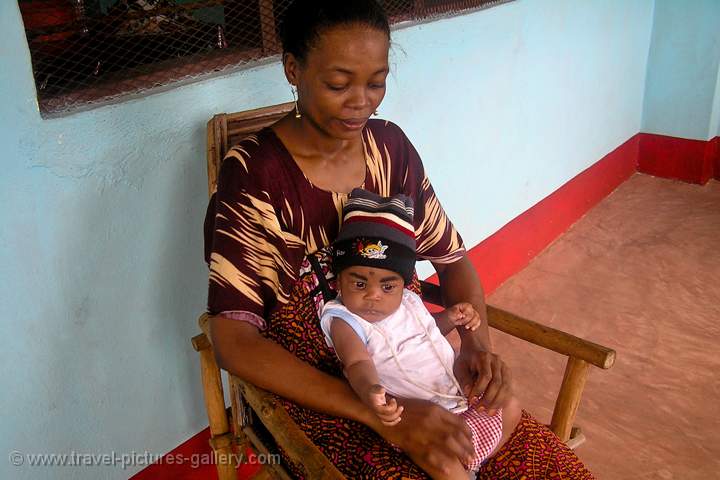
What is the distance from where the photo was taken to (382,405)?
1318 mm

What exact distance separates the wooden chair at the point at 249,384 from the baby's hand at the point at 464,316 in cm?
19

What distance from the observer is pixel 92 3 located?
5.58 feet

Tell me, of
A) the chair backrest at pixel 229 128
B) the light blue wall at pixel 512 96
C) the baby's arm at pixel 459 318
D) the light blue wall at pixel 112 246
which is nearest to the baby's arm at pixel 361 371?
the baby's arm at pixel 459 318

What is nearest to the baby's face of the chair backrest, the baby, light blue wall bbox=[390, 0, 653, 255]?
the baby

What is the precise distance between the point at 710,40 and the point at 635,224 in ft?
Answer: 4.08

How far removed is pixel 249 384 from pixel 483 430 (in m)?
0.52

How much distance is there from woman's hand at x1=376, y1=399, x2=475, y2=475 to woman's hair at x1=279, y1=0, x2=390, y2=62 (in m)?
0.80

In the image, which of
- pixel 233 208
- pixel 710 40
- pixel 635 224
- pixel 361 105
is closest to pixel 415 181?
pixel 361 105

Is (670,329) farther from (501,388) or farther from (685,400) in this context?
(501,388)

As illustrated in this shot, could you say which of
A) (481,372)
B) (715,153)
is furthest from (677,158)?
(481,372)

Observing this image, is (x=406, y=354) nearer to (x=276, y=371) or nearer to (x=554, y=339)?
(x=276, y=371)

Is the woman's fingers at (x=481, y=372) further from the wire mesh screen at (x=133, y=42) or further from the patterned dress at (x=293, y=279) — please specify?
the wire mesh screen at (x=133, y=42)

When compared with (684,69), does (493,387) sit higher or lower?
lower

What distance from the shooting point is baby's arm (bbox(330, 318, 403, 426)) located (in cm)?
132
